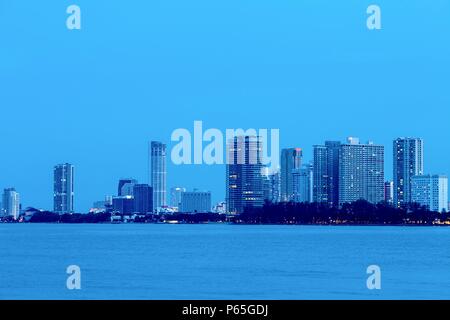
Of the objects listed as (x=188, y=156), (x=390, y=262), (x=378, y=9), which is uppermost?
(x=378, y=9)

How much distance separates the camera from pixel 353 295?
32.4 m

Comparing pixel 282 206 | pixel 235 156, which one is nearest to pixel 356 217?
pixel 282 206

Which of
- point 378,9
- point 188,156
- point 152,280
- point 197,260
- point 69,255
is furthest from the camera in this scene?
point 69,255

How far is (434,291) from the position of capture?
114ft

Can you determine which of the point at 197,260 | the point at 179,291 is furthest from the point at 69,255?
the point at 179,291

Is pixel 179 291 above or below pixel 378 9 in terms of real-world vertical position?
below

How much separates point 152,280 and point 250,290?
6144 mm

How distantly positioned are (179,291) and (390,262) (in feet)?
76.8
